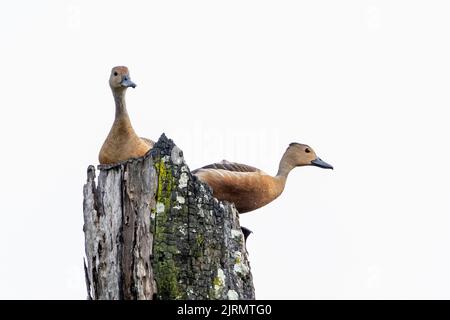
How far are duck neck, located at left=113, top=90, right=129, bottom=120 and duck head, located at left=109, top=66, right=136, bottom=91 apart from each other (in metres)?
0.05

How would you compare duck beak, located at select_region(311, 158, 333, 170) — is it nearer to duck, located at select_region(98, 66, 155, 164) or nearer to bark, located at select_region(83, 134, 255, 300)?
duck, located at select_region(98, 66, 155, 164)

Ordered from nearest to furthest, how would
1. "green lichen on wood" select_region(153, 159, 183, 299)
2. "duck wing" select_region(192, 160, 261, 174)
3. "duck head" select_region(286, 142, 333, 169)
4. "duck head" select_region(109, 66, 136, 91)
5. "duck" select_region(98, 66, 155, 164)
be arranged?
"green lichen on wood" select_region(153, 159, 183, 299)
"duck wing" select_region(192, 160, 261, 174)
"duck" select_region(98, 66, 155, 164)
"duck head" select_region(109, 66, 136, 91)
"duck head" select_region(286, 142, 333, 169)

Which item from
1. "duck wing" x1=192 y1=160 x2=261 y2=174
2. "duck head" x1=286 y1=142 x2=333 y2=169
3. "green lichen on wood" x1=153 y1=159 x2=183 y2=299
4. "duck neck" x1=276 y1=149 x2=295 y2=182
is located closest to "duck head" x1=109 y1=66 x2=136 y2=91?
"duck wing" x1=192 y1=160 x2=261 y2=174

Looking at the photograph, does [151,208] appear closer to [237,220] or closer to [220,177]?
[237,220]

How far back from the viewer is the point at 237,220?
8203mm

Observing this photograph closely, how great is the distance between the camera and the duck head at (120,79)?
12766 mm

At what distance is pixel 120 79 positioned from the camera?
12914 mm

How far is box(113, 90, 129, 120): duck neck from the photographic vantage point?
12617 millimetres

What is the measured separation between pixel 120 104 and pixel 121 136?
23.7 inches

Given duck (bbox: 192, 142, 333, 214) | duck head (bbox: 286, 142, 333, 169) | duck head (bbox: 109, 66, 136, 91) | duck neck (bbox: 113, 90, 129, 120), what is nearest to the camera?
duck (bbox: 192, 142, 333, 214)

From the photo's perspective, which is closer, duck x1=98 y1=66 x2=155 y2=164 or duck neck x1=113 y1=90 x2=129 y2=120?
duck x1=98 y1=66 x2=155 y2=164

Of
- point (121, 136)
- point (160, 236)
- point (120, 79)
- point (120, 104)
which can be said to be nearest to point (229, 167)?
point (121, 136)
